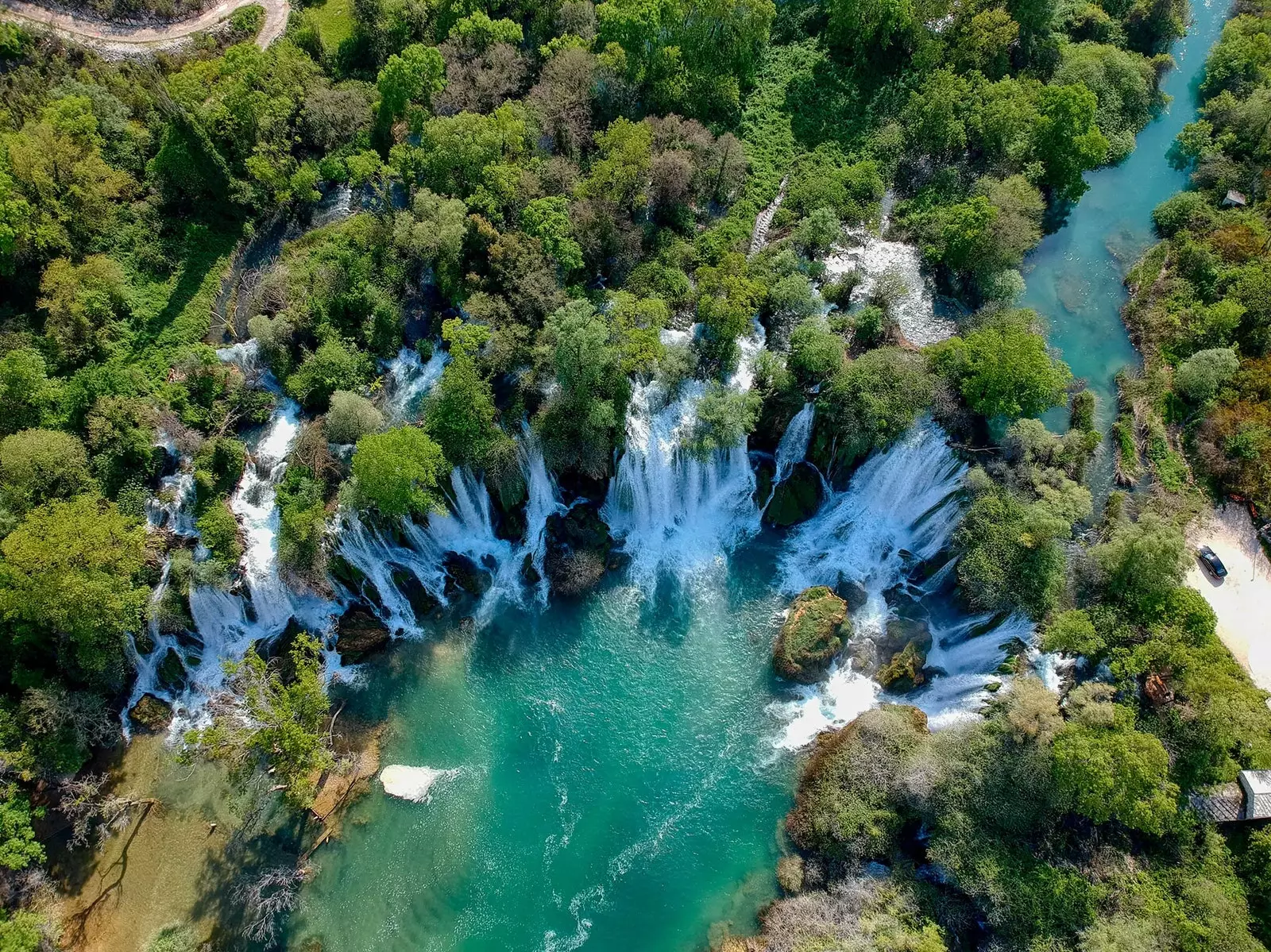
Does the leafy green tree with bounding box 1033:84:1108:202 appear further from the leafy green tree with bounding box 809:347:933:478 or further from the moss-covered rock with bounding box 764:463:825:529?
the moss-covered rock with bounding box 764:463:825:529

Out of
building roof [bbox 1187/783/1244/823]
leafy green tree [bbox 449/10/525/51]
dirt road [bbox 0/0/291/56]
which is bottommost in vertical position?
building roof [bbox 1187/783/1244/823]

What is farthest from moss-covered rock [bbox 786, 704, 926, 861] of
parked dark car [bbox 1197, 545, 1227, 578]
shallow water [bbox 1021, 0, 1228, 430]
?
shallow water [bbox 1021, 0, 1228, 430]

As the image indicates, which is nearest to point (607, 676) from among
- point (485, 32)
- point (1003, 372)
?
point (1003, 372)

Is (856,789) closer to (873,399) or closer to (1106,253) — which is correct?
(873,399)

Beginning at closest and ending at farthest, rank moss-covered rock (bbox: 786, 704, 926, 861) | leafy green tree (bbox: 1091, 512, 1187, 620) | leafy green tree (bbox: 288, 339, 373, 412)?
moss-covered rock (bbox: 786, 704, 926, 861), leafy green tree (bbox: 1091, 512, 1187, 620), leafy green tree (bbox: 288, 339, 373, 412)

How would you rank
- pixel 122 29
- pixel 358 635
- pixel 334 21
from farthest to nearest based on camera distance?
pixel 334 21 → pixel 122 29 → pixel 358 635

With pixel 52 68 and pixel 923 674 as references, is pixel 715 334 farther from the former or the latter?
pixel 52 68

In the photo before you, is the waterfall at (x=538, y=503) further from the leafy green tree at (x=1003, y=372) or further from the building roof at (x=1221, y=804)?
the building roof at (x=1221, y=804)
